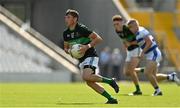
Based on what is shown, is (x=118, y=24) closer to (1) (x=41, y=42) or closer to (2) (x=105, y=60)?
(1) (x=41, y=42)

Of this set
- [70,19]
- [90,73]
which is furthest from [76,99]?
[70,19]

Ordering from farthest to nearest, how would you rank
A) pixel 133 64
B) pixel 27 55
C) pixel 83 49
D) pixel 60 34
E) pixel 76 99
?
pixel 60 34 → pixel 27 55 → pixel 133 64 → pixel 76 99 → pixel 83 49

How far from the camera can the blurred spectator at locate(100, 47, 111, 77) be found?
4181 cm

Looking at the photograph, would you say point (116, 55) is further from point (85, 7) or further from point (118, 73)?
point (85, 7)

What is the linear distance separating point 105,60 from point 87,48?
25.8 m

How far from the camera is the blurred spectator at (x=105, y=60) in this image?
4181 cm

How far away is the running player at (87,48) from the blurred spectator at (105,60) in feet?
83.2

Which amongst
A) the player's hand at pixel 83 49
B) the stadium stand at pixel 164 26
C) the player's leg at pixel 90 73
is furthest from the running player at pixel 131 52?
the stadium stand at pixel 164 26

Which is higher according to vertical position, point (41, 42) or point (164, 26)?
point (164, 26)

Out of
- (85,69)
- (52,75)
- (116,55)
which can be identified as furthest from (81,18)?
(85,69)

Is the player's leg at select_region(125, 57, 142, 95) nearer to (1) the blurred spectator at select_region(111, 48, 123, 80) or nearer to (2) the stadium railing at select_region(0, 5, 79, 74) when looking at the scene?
(2) the stadium railing at select_region(0, 5, 79, 74)

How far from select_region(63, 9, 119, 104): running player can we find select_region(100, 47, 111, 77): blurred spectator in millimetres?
25366

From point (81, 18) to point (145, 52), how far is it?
947 inches

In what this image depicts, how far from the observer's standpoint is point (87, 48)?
16016 millimetres
